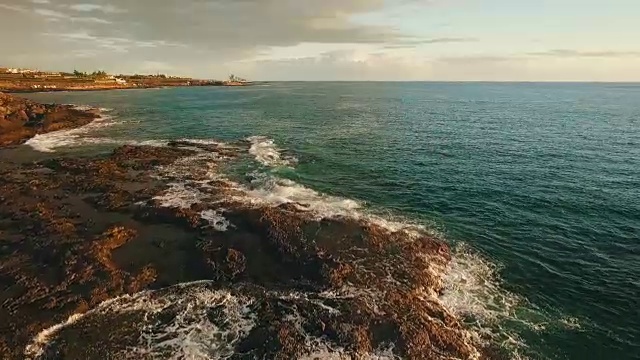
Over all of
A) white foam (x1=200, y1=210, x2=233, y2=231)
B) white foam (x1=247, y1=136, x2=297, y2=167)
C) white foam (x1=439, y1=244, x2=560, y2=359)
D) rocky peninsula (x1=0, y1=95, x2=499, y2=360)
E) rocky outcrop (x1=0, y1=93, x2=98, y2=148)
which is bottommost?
white foam (x1=439, y1=244, x2=560, y2=359)

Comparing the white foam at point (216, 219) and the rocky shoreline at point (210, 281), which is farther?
the white foam at point (216, 219)

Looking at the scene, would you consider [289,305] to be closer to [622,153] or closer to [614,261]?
[614,261]

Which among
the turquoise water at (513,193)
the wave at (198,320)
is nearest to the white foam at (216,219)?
the wave at (198,320)

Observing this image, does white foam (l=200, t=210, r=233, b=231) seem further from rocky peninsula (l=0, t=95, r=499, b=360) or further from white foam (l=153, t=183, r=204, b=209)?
white foam (l=153, t=183, r=204, b=209)

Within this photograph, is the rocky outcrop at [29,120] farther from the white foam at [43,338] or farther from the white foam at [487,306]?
the white foam at [487,306]

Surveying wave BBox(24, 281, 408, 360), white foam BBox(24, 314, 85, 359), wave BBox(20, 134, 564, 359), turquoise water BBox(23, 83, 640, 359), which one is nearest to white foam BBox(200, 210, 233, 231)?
wave BBox(20, 134, 564, 359)

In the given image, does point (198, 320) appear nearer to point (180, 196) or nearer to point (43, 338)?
point (43, 338)
